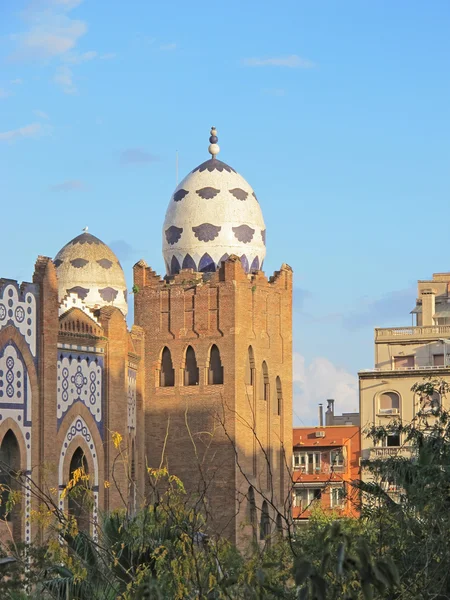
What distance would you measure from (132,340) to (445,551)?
935 inches

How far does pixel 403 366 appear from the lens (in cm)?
5819

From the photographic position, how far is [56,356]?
114 ft

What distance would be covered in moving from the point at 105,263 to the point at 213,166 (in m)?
4.68

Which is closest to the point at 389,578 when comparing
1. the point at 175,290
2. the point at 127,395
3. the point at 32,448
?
the point at 32,448

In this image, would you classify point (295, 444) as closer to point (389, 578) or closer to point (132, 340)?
point (132, 340)

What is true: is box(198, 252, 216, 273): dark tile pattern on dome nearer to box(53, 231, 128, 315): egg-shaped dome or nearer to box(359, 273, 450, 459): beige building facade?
box(53, 231, 128, 315): egg-shaped dome

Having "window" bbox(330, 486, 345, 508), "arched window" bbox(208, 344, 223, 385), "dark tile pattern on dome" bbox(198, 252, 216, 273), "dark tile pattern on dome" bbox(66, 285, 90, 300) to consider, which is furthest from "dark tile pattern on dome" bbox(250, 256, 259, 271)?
"window" bbox(330, 486, 345, 508)

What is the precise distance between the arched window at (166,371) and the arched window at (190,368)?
415 millimetres

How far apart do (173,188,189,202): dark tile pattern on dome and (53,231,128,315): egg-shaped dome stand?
116 inches

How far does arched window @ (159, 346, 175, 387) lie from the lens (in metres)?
41.7

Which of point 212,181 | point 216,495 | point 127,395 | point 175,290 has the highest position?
point 212,181

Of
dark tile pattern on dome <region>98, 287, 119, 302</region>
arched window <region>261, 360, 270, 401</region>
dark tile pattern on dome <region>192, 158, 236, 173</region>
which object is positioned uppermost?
dark tile pattern on dome <region>192, 158, 236, 173</region>

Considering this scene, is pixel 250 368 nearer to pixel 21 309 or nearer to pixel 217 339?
pixel 217 339

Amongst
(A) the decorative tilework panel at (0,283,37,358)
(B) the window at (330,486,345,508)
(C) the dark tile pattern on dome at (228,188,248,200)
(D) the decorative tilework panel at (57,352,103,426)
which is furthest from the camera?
(C) the dark tile pattern on dome at (228,188,248,200)
